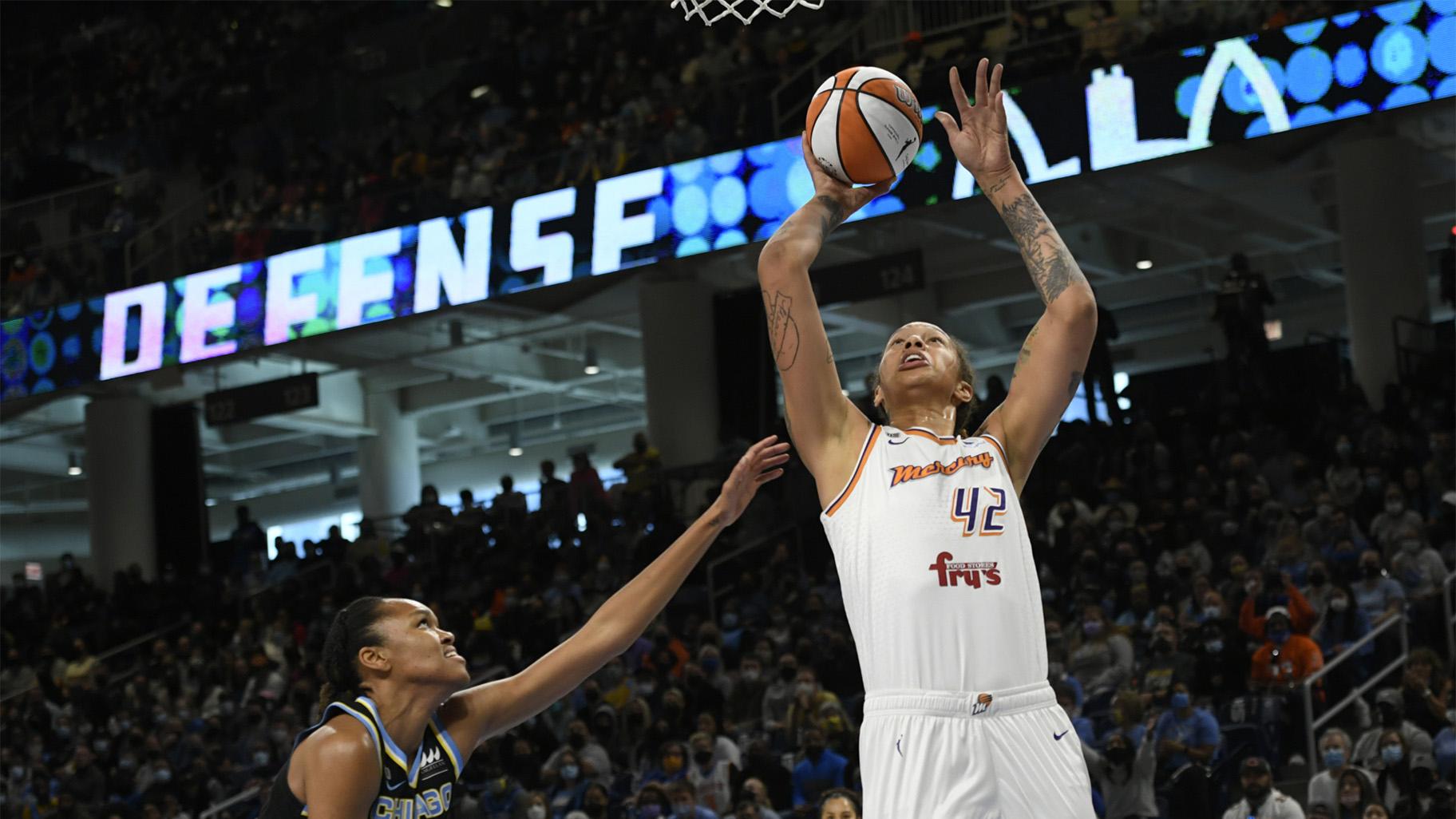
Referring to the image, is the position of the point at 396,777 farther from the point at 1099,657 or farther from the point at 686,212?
the point at 686,212

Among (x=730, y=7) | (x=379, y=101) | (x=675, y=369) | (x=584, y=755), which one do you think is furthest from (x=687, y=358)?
(x=730, y=7)

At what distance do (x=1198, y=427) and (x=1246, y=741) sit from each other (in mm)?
9048

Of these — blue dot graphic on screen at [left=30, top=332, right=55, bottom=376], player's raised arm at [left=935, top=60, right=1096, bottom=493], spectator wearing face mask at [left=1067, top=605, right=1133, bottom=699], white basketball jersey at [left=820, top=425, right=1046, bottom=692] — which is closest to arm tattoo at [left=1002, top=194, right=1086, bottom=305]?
player's raised arm at [left=935, top=60, right=1096, bottom=493]

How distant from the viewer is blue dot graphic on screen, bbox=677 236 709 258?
868 inches

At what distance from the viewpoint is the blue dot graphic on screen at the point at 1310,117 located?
19.4m

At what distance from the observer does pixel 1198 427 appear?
72.8ft

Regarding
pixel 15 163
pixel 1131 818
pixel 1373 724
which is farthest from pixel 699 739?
pixel 15 163

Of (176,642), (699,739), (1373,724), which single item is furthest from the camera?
(176,642)

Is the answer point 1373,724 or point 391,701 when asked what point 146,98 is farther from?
point 391,701

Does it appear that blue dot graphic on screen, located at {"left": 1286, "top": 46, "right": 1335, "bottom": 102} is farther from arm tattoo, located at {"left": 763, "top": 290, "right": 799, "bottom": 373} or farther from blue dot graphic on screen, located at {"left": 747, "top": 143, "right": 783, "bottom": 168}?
arm tattoo, located at {"left": 763, "top": 290, "right": 799, "bottom": 373}

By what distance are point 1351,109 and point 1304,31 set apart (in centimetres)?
102

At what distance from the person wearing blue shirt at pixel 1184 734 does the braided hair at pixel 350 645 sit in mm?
9560

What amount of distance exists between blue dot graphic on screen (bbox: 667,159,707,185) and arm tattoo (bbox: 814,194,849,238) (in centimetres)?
1712

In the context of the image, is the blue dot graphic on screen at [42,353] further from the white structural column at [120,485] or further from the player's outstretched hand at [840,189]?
the player's outstretched hand at [840,189]
